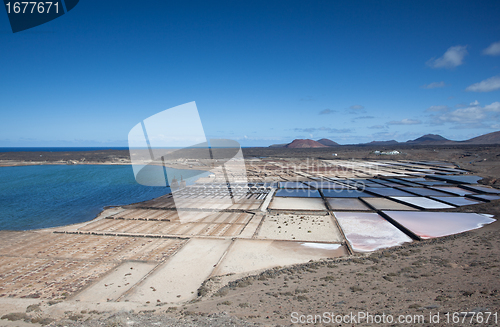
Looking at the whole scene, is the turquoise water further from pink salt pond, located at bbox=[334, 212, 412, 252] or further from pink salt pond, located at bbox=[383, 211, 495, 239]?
pink salt pond, located at bbox=[383, 211, 495, 239]

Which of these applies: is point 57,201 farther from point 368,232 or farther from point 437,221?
point 437,221

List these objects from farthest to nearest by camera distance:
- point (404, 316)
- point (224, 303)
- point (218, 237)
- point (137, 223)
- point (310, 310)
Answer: point (137, 223) → point (218, 237) → point (224, 303) → point (310, 310) → point (404, 316)

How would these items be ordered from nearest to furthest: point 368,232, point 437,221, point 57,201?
point 368,232, point 437,221, point 57,201

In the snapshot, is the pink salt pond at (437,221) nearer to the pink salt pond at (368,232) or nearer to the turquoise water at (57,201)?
the pink salt pond at (368,232)

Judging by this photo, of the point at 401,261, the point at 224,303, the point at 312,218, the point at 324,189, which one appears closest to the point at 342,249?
the point at 401,261

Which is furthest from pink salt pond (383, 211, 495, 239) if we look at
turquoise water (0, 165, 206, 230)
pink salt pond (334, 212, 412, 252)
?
turquoise water (0, 165, 206, 230)

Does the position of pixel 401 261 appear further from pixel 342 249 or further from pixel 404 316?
pixel 404 316

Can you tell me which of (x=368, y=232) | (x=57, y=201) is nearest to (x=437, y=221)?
(x=368, y=232)

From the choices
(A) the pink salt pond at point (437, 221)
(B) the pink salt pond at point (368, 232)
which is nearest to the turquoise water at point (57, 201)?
(B) the pink salt pond at point (368, 232)

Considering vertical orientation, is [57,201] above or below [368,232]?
below
